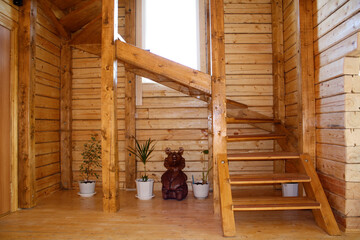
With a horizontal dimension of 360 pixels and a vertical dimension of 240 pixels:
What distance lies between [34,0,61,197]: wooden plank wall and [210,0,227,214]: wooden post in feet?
7.71

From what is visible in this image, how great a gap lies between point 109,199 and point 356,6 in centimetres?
302

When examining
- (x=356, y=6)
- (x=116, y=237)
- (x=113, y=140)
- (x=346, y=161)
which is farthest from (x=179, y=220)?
(x=356, y=6)

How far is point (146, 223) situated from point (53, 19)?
3.11 meters

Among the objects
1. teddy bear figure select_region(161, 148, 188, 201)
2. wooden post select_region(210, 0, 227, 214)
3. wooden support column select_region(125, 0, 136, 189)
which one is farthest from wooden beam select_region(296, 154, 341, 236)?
wooden support column select_region(125, 0, 136, 189)

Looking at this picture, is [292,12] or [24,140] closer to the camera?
[24,140]

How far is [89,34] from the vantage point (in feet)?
13.0

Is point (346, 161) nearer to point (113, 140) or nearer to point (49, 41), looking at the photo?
point (113, 140)

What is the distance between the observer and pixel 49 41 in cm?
380

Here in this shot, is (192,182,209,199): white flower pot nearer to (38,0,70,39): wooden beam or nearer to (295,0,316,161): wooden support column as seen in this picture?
(295,0,316,161): wooden support column

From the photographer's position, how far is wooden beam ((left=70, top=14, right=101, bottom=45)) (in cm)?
378

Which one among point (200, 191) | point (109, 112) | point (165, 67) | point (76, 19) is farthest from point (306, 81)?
point (76, 19)

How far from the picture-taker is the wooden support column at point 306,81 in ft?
9.25

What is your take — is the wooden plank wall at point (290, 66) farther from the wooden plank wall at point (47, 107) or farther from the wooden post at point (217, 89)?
the wooden plank wall at point (47, 107)

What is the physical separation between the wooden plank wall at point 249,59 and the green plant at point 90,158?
2.04 metres
